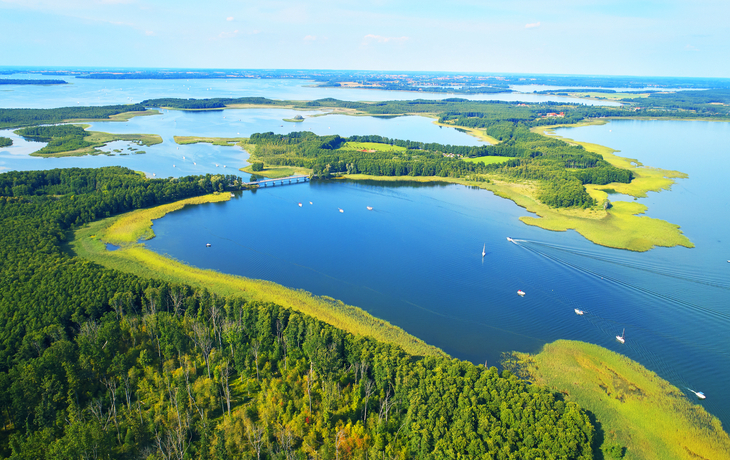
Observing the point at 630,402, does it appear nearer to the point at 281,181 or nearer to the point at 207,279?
the point at 207,279

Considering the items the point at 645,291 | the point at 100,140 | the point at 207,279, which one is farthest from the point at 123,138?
the point at 645,291

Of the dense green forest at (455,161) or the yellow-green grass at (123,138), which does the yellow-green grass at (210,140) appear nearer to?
the yellow-green grass at (123,138)

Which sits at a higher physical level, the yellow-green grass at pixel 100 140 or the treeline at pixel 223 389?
the yellow-green grass at pixel 100 140

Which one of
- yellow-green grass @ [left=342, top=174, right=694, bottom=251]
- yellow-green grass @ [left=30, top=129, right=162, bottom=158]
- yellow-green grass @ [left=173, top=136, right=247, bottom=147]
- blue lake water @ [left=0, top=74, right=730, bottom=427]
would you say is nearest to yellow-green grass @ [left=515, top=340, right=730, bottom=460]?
blue lake water @ [left=0, top=74, right=730, bottom=427]

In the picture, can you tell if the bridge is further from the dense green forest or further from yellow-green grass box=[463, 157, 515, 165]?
yellow-green grass box=[463, 157, 515, 165]

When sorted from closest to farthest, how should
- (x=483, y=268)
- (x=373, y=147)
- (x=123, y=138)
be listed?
1. (x=483, y=268)
2. (x=373, y=147)
3. (x=123, y=138)

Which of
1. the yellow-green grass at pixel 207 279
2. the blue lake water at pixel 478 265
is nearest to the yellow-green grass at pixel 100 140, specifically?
the blue lake water at pixel 478 265
